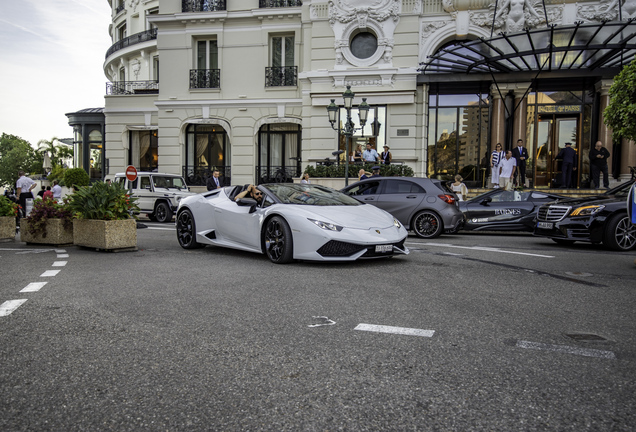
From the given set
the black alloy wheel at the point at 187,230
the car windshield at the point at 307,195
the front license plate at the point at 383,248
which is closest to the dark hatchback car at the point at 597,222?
the car windshield at the point at 307,195

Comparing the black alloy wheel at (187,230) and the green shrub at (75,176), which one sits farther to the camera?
the green shrub at (75,176)

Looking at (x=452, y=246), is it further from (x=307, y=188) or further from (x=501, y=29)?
(x=501, y=29)

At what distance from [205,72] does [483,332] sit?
82.1 ft

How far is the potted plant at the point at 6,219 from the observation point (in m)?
12.3

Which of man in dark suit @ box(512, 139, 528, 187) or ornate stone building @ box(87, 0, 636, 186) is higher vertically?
ornate stone building @ box(87, 0, 636, 186)

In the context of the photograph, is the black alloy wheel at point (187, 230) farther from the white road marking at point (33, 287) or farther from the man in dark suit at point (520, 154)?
the man in dark suit at point (520, 154)

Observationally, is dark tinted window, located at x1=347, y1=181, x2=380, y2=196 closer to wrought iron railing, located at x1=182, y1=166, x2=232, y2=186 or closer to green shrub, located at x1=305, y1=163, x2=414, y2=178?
green shrub, located at x1=305, y1=163, x2=414, y2=178

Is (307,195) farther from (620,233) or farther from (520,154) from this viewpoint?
(520,154)

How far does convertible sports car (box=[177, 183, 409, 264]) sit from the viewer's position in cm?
766

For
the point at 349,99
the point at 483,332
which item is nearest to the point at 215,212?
the point at 483,332

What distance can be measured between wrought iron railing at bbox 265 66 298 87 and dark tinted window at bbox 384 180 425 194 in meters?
14.3

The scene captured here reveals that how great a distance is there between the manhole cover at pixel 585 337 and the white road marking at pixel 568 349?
28 centimetres

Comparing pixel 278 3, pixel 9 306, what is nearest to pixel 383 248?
pixel 9 306

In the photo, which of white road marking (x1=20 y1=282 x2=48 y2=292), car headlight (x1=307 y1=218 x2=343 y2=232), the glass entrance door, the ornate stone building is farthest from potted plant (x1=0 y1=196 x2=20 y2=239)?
the glass entrance door
